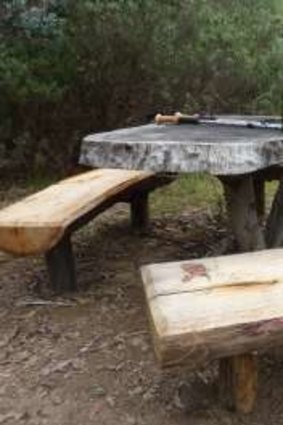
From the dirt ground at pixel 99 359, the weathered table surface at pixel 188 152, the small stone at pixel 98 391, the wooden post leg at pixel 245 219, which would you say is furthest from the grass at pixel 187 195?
the small stone at pixel 98 391

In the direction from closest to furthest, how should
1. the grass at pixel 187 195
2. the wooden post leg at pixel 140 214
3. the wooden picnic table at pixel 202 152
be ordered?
1. the wooden picnic table at pixel 202 152
2. the wooden post leg at pixel 140 214
3. the grass at pixel 187 195

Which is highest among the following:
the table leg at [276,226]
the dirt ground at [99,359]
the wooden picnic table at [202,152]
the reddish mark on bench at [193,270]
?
the wooden picnic table at [202,152]

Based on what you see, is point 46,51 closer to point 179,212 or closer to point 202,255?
point 179,212

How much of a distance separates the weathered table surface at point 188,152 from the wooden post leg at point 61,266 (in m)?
0.89

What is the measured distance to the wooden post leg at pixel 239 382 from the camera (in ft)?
9.78

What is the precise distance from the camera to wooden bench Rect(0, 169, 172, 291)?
152 inches

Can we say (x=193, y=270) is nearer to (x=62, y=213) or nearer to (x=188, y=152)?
(x=188, y=152)

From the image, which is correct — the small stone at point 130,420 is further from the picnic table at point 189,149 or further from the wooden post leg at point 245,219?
the wooden post leg at point 245,219

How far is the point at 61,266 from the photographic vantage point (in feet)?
14.3

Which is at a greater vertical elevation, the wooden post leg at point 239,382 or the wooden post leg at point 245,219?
the wooden post leg at point 245,219

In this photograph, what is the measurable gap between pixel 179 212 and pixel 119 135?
8.39 ft

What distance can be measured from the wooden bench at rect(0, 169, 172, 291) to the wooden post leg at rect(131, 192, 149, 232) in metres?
0.13

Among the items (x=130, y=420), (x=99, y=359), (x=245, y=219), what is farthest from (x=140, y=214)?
(x=130, y=420)

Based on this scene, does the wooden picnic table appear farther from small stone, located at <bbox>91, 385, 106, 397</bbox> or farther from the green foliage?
the green foliage
